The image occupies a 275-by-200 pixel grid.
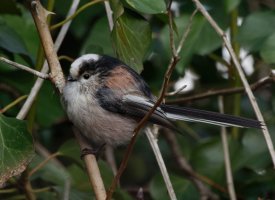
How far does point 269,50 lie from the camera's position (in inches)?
101

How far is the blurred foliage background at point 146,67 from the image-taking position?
98.5 inches

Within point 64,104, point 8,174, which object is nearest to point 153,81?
point 64,104

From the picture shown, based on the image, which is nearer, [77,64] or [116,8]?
[116,8]

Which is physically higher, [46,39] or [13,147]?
[46,39]

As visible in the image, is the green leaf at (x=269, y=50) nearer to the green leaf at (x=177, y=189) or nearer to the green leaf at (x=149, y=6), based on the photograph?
the green leaf at (x=149, y=6)

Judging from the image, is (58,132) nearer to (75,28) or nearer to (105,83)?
(75,28)

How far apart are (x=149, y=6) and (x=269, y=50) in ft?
1.84

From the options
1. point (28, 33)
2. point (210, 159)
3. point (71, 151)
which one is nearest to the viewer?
point (71, 151)

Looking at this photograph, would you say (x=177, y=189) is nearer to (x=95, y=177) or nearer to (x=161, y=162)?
(x=161, y=162)

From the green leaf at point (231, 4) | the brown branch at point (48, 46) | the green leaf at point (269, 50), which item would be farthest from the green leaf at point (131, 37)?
the green leaf at point (269, 50)

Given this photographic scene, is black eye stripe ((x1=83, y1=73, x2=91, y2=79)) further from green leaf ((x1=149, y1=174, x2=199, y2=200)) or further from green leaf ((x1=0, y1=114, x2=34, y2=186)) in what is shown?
A: green leaf ((x1=149, y1=174, x2=199, y2=200))

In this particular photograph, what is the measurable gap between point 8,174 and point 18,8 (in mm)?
964

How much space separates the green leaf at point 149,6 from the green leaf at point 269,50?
51 cm

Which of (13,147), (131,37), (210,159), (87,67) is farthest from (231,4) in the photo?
(13,147)
